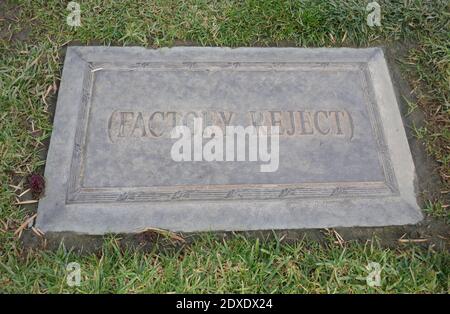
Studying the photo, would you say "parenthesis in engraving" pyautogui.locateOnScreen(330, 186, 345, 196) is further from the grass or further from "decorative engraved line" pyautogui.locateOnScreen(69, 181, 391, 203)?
the grass

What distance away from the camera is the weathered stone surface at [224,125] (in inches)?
80.7

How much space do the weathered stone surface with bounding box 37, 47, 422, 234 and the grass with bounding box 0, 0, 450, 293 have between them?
0.35ft

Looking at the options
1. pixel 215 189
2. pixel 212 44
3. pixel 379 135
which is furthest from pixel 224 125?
pixel 379 135

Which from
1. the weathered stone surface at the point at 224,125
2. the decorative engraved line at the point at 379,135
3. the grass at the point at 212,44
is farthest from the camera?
the decorative engraved line at the point at 379,135

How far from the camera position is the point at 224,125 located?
7.45 feet

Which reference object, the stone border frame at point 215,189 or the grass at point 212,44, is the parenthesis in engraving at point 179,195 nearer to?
the stone border frame at point 215,189

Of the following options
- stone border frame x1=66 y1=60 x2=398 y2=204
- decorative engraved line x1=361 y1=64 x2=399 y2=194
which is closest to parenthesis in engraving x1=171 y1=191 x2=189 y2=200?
stone border frame x1=66 y1=60 x2=398 y2=204

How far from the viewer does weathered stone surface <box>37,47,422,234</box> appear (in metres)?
2.05

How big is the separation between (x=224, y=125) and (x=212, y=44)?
0.59 m

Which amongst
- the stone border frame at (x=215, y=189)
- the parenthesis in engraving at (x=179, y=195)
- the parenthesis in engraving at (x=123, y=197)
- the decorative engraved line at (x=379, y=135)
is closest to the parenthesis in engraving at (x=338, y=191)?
the stone border frame at (x=215, y=189)

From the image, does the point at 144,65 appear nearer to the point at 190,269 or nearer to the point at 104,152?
the point at 104,152

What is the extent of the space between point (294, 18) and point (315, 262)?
5.00 ft

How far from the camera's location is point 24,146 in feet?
7.13

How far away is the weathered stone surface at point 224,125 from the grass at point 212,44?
11 centimetres
